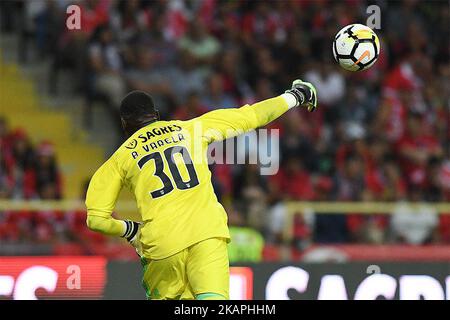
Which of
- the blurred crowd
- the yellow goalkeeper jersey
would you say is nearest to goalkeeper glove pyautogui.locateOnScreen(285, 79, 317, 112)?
the yellow goalkeeper jersey

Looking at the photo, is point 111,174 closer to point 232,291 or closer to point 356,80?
point 232,291

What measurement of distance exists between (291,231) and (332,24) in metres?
4.17

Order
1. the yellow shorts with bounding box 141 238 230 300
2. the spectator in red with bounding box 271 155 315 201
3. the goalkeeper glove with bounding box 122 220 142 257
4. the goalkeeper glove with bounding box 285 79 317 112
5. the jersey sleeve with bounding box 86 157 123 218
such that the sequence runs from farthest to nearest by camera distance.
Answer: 1. the spectator in red with bounding box 271 155 315 201
2. the goalkeeper glove with bounding box 285 79 317 112
3. the goalkeeper glove with bounding box 122 220 142 257
4. the jersey sleeve with bounding box 86 157 123 218
5. the yellow shorts with bounding box 141 238 230 300

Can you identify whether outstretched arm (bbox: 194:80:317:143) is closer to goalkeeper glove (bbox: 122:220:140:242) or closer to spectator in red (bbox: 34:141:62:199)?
goalkeeper glove (bbox: 122:220:140:242)

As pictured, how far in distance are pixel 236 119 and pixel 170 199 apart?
0.71 m

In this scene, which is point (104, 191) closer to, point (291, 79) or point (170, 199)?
point (170, 199)

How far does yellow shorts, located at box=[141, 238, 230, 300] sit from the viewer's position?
25.9 ft

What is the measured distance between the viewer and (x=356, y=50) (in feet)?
30.1

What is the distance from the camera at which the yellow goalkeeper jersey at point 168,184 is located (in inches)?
316

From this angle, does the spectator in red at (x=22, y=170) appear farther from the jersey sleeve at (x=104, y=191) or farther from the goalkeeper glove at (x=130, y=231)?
the jersey sleeve at (x=104, y=191)

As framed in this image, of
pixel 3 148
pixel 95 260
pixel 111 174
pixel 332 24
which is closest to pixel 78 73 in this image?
pixel 3 148

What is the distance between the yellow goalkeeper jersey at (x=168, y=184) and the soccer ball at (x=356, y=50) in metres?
1.41

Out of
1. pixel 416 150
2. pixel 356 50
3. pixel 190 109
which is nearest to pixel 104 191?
pixel 356 50

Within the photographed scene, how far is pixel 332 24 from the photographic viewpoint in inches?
685
